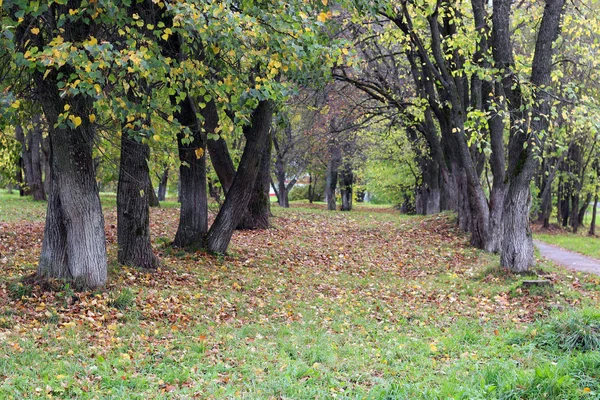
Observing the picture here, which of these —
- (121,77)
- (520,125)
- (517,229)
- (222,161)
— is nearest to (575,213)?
(517,229)

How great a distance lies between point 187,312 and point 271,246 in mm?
6334

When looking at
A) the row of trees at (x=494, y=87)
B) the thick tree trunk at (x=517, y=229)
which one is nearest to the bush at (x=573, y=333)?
the row of trees at (x=494, y=87)

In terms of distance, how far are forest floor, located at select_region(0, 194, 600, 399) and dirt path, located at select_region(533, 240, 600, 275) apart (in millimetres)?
5133

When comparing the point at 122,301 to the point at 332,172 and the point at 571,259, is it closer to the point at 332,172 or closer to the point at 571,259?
the point at 571,259

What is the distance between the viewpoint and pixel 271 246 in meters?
13.9

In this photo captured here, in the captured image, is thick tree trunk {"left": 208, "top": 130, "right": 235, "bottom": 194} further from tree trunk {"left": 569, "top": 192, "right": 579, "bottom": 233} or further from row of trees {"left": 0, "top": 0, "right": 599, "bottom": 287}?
tree trunk {"left": 569, "top": 192, "right": 579, "bottom": 233}

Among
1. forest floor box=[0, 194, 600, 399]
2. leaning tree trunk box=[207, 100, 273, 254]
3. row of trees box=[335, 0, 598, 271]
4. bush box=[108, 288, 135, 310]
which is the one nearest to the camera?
forest floor box=[0, 194, 600, 399]

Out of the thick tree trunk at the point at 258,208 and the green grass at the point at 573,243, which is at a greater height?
the thick tree trunk at the point at 258,208

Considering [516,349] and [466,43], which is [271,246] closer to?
[466,43]

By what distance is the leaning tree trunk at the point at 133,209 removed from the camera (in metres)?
9.40

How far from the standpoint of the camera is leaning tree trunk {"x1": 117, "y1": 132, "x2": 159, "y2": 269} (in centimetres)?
940

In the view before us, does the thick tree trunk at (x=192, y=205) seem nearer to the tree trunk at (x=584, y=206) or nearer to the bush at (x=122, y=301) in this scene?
the bush at (x=122, y=301)

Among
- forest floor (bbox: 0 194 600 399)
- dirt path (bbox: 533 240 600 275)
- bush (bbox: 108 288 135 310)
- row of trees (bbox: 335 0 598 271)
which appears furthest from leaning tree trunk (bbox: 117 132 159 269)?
dirt path (bbox: 533 240 600 275)

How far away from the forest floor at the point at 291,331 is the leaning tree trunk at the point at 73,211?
0.33 metres
